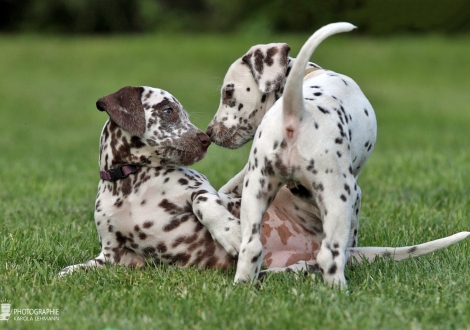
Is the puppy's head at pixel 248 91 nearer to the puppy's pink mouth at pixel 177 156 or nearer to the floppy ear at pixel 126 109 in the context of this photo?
the puppy's pink mouth at pixel 177 156

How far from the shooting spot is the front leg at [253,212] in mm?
4430

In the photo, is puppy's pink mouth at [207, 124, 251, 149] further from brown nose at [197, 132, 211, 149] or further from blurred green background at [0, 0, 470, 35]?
blurred green background at [0, 0, 470, 35]

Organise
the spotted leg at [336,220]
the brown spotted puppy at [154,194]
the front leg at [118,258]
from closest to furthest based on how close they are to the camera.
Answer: the spotted leg at [336,220] < the brown spotted puppy at [154,194] < the front leg at [118,258]

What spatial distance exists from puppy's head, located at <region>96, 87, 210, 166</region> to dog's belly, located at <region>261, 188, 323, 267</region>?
Result: 72cm

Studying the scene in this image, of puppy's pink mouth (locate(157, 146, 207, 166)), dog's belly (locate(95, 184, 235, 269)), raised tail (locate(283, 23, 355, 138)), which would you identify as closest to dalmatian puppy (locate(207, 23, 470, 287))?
raised tail (locate(283, 23, 355, 138))

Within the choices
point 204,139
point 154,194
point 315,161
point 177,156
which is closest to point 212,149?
point 204,139

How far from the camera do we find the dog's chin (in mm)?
5312

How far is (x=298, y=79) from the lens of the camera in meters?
4.27

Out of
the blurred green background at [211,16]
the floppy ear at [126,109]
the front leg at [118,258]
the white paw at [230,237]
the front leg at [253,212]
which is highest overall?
the floppy ear at [126,109]

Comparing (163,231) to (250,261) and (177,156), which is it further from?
(250,261)

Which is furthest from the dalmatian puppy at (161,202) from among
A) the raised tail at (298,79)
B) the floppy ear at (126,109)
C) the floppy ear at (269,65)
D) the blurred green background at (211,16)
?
the blurred green background at (211,16)

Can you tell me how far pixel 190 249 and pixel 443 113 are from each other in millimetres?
15356

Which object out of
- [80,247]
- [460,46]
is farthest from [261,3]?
[80,247]

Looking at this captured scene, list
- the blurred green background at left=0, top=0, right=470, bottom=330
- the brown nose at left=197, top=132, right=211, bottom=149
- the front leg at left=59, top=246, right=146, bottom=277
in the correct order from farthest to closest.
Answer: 1. the brown nose at left=197, top=132, right=211, bottom=149
2. the front leg at left=59, top=246, right=146, bottom=277
3. the blurred green background at left=0, top=0, right=470, bottom=330
